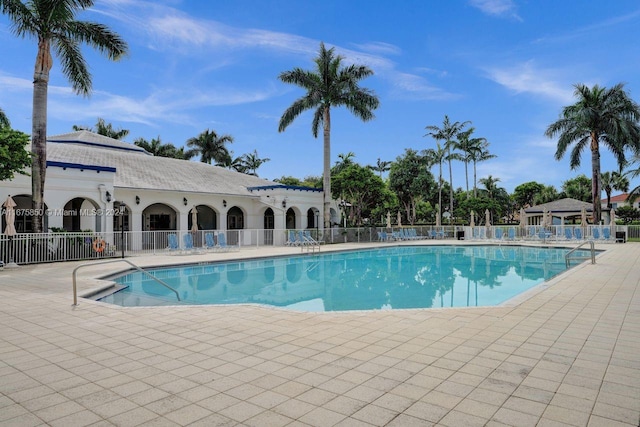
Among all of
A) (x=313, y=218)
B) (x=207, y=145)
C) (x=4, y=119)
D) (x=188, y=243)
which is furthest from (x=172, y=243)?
(x=207, y=145)

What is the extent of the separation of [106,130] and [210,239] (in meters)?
26.7

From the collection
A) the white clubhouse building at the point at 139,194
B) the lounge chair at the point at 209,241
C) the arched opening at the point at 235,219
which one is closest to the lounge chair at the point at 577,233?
the white clubhouse building at the point at 139,194

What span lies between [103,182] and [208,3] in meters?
9.91

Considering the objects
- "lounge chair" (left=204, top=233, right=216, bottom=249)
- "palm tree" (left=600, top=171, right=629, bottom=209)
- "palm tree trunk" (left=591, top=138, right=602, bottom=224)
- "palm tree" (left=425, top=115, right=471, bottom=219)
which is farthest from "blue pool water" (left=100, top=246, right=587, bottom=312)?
"palm tree" (left=600, top=171, right=629, bottom=209)

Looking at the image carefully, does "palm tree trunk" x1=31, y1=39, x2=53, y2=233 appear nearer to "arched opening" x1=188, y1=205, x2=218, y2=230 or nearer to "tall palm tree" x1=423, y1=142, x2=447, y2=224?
"arched opening" x1=188, y1=205, x2=218, y2=230

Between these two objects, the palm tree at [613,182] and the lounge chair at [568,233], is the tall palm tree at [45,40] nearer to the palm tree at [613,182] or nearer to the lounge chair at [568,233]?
the lounge chair at [568,233]

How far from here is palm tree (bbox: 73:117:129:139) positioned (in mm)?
40188

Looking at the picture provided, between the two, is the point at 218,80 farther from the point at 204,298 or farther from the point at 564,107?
the point at 564,107

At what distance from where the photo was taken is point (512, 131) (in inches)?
1351

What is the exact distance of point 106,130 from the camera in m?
40.3

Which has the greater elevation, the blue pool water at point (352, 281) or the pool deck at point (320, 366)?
the pool deck at point (320, 366)

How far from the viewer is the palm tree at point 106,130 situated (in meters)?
40.2

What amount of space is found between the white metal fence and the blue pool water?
428cm

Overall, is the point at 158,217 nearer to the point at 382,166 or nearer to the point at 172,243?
the point at 172,243
